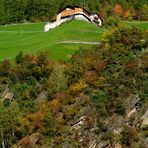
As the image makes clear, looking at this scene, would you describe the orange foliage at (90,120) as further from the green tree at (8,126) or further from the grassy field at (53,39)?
the grassy field at (53,39)

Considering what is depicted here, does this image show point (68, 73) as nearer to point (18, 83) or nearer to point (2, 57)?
point (18, 83)

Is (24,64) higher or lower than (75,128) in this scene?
higher

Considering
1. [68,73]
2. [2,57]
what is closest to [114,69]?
[68,73]

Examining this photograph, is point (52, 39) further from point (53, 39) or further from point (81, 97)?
point (81, 97)

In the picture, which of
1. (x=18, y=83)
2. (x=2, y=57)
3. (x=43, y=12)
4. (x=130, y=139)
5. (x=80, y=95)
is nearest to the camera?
(x=130, y=139)

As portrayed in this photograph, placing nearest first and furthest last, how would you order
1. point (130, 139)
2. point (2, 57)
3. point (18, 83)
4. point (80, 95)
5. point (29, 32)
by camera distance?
point (130, 139) → point (80, 95) → point (18, 83) → point (2, 57) → point (29, 32)

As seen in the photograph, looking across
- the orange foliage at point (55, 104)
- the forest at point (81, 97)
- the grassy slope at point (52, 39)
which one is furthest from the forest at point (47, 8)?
the orange foliage at point (55, 104)

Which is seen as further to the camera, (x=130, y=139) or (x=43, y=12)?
(x=43, y=12)
